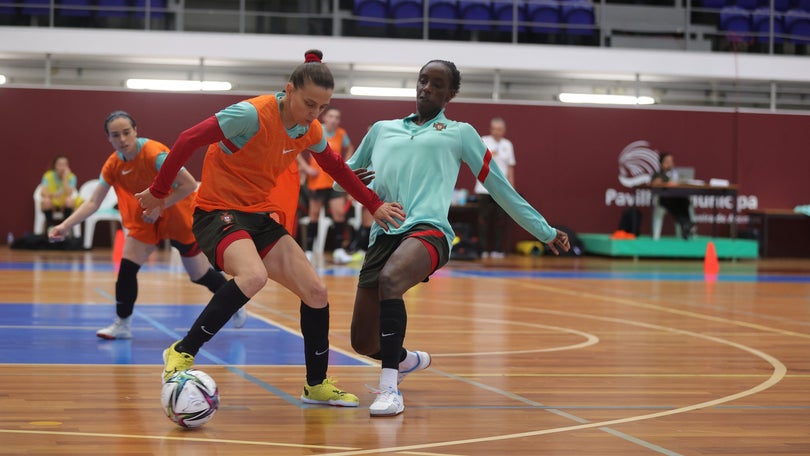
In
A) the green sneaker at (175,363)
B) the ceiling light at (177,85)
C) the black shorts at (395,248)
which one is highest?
the ceiling light at (177,85)

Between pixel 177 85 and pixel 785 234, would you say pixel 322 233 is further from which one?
pixel 785 234

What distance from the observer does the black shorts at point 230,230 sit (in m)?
4.75

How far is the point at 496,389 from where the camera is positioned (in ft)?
17.6

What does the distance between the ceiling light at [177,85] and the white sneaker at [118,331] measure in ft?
40.2

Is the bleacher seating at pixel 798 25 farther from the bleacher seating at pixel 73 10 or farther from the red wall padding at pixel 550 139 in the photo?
the bleacher seating at pixel 73 10

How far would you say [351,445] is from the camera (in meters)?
3.97

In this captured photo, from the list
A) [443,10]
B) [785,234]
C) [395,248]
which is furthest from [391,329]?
[785,234]

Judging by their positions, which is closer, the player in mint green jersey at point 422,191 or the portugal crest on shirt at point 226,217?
the portugal crest on shirt at point 226,217

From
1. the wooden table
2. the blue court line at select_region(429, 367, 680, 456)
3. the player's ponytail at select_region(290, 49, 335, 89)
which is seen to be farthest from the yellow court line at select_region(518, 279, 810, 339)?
the wooden table

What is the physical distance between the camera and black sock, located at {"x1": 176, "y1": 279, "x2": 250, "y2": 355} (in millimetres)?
4570

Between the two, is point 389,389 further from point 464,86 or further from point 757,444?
point 464,86

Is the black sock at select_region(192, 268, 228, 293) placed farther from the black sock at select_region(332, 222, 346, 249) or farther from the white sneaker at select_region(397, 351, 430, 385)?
the black sock at select_region(332, 222, 346, 249)

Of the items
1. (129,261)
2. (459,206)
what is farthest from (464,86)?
(129,261)

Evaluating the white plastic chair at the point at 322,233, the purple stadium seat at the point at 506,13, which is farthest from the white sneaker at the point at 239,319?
Result: the purple stadium seat at the point at 506,13
